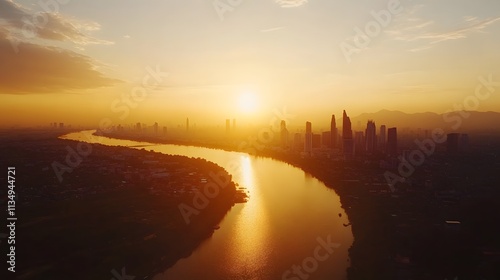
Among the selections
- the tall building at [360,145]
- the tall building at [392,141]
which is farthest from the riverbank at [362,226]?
the tall building at [360,145]

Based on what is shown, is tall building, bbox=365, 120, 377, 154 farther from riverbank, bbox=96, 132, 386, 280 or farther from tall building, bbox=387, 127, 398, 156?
riverbank, bbox=96, 132, 386, 280

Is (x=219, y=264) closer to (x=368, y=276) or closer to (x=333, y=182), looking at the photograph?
(x=368, y=276)

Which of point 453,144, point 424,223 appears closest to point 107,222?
point 424,223

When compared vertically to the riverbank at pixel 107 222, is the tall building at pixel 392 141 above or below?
above

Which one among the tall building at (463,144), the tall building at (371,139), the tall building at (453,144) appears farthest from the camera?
the tall building at (371,139)

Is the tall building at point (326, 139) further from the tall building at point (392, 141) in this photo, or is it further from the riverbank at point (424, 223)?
the riverbank at point (424, 223)

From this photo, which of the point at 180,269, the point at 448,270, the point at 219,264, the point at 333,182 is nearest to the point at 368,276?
the point at 448,270

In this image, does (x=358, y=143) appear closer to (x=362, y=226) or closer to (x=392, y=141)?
(x=392, y=141)
